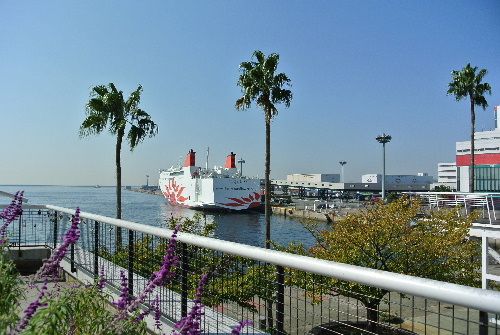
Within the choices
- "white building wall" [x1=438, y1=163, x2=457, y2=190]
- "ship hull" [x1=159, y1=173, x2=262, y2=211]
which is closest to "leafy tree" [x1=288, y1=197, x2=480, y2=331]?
"ship hull" [x1=159, y1=173, x2=262, y2=211]

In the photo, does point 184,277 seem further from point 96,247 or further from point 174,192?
point 174,192

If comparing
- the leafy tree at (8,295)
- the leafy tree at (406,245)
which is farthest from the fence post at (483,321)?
the leafy tree at (406,245)

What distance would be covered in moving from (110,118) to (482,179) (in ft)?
205

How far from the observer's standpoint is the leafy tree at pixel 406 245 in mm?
9375

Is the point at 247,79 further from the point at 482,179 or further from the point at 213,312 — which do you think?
the point at 482,179

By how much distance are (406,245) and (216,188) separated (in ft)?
234

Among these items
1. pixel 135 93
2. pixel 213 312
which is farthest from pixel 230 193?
pixel 213 312

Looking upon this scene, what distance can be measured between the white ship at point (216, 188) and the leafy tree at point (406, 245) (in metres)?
70.0

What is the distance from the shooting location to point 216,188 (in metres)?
80.2

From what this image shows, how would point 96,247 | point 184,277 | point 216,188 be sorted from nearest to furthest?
1. point 184,277
2. point 96,247
3. point 216,188

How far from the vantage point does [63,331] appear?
2262mm

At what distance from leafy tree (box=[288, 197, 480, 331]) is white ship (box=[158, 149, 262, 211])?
70.0 m

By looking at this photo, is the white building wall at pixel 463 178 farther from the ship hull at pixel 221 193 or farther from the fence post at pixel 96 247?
the fence post at pixel 96 247

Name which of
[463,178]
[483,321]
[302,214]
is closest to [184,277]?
[483,321]
